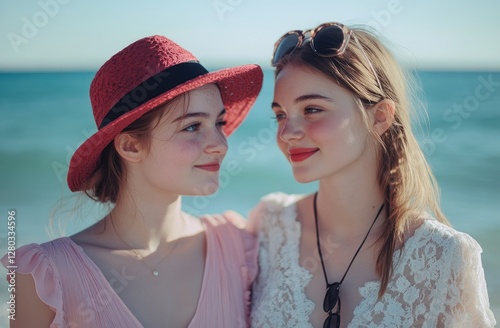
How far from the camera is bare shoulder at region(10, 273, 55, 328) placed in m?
2.54

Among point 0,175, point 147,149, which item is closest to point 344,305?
point 147,149

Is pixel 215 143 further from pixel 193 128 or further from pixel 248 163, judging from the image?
pixel 248 163

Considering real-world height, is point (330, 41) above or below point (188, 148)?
above

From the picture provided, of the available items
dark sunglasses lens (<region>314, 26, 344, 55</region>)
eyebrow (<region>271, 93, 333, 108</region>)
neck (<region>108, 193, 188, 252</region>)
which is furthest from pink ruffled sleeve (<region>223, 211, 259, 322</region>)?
dark sunglasses lens (<region>314, 26, 344, 55</region>)

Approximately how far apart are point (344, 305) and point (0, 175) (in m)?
8.54

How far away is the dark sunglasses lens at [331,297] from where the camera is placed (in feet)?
9.12

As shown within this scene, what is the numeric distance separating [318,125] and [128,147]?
40.0 inches

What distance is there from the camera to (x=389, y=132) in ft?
10.1

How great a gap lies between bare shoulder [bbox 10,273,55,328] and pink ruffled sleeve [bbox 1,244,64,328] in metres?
0.04

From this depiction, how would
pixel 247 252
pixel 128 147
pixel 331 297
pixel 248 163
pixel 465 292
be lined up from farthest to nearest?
pixel 248 163
pixel 247 252
pixel 128 147
pixel 331 297
pixel 465 292

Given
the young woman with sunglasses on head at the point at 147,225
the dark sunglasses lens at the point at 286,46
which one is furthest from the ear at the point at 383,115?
the young woman with sunglasses on head at the point at 147,225

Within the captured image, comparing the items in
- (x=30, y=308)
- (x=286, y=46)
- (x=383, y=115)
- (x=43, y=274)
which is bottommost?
(x=30, y=308)

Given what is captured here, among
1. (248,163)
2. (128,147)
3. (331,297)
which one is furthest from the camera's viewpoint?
(248,163)

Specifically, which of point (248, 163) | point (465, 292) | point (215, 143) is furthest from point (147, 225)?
point (248, 163)
